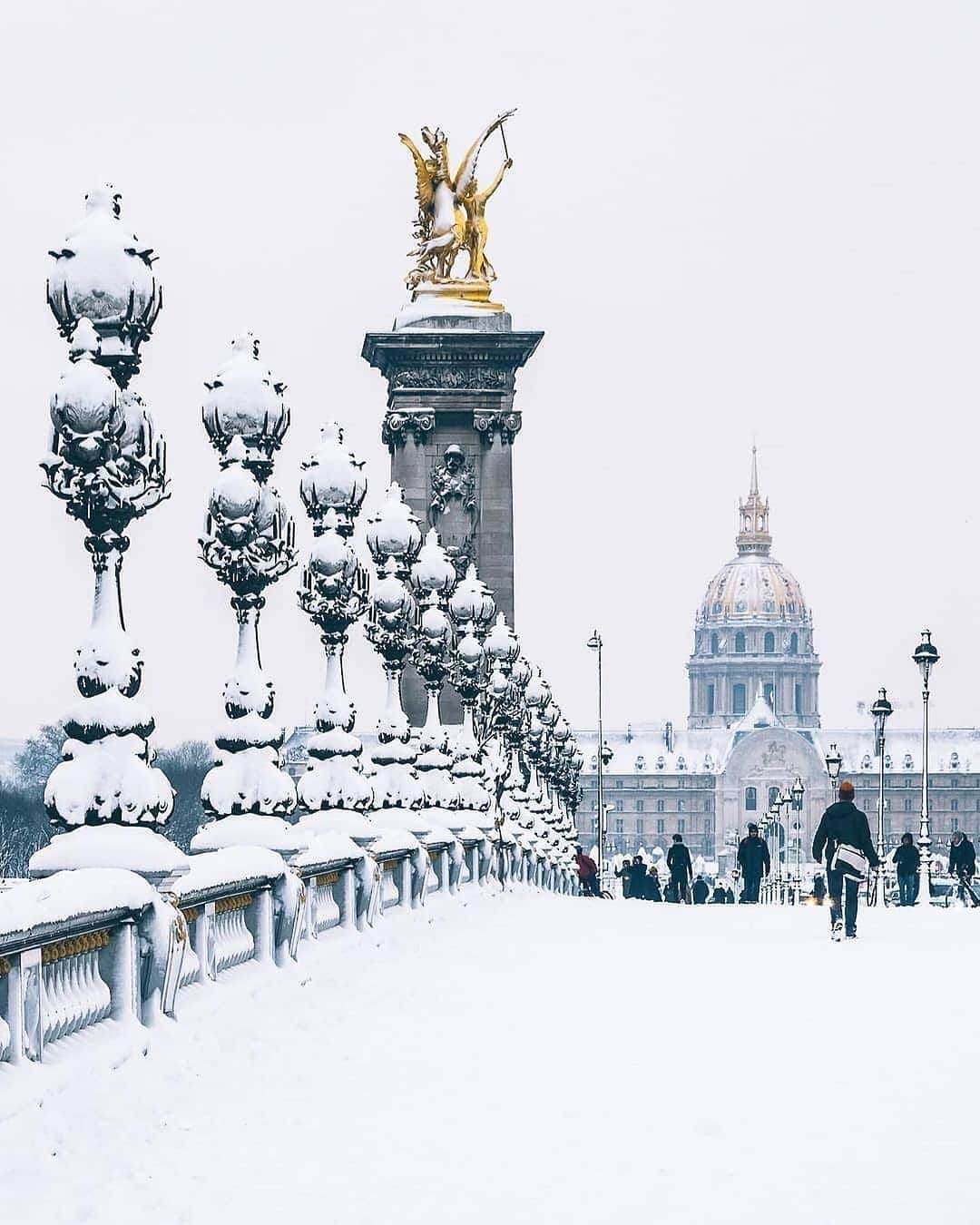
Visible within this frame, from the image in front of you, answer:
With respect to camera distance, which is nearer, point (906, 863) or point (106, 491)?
point (106, 491)

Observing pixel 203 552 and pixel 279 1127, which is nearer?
pixel 279 1127

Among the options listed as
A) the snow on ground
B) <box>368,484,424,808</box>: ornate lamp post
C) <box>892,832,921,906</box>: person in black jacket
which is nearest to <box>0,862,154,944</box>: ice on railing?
the snow on ground

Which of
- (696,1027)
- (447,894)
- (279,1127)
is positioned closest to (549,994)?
(696,1027)

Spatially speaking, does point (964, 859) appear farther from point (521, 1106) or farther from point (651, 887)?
point (521, 1106)

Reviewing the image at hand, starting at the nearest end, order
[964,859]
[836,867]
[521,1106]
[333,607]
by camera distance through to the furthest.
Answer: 1. [521,1106]
2. [333,607]
3. [836,867]
4. [964,859]

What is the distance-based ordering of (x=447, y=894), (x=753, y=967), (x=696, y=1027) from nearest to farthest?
(x=696, y=1027) → (x=753, y=967) → (x=447, y=894)

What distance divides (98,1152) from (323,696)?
1566 centimetres

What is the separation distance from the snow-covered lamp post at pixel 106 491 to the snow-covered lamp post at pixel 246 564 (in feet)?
15.6

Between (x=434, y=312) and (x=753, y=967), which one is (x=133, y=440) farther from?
(x=434, y=312)

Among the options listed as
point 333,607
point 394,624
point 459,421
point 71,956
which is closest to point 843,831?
point 333,607

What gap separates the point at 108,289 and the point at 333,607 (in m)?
12.4

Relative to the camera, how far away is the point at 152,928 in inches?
571

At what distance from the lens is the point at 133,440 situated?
15492 mm

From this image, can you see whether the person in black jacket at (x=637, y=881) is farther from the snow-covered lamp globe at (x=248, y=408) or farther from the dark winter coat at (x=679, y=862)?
the snow-covered lamp globe at (x=248, y=408)
